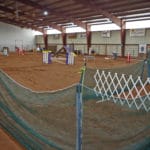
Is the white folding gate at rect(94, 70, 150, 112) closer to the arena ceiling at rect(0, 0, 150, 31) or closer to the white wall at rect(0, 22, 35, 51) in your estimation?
the arena ceiling at rect(0, 0, 150, 31)

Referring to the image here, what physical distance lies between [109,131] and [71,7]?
17883 mm

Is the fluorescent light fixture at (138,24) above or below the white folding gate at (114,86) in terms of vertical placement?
above

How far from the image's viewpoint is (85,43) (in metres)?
28.0

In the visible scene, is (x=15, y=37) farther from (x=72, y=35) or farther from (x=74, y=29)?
(x=74, y=29)

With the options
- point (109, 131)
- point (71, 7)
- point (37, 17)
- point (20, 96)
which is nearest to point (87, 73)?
point (109, 131)

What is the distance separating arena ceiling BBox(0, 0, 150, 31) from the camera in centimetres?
1788

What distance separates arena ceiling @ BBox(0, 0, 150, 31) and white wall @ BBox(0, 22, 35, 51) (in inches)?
332

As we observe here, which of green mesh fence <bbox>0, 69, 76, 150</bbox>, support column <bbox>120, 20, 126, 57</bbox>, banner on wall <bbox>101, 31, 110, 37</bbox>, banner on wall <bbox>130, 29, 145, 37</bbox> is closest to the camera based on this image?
green mesh fence <bbox>0, 69, 76, 150</bbox>

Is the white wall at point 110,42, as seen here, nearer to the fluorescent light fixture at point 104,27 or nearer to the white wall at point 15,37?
the fluorescent light fixture at point 104,27

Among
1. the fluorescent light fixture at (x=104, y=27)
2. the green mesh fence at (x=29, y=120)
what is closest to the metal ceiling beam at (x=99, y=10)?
the fluorescent light fixture at (x=104, y=27)

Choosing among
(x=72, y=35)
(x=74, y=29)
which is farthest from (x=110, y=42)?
(x=72, y=35)

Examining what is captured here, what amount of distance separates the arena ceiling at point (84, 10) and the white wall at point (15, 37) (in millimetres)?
8429

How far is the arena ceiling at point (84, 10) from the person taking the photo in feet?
58.6

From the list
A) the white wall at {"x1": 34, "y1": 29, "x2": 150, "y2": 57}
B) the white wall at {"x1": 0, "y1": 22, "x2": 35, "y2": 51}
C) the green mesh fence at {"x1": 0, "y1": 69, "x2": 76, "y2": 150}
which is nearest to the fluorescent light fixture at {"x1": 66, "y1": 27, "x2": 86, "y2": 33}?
the white wall at {"x1": 34, "y1": 29, "x2": 150, "y2": 57}
